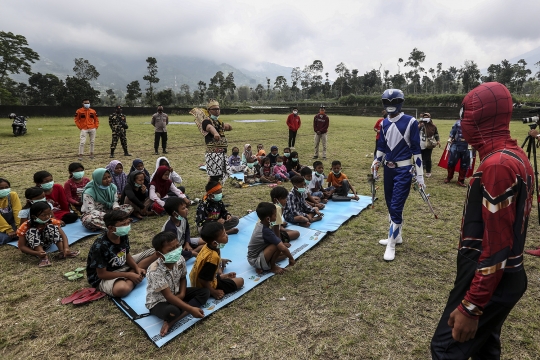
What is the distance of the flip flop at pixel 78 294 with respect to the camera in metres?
3.44

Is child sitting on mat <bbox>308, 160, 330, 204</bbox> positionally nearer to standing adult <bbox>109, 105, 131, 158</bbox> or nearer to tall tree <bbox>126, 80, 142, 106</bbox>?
standing adult <bbox>109, 105, 131, 158</bbox>

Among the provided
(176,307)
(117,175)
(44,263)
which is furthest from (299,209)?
Result: (44,263)

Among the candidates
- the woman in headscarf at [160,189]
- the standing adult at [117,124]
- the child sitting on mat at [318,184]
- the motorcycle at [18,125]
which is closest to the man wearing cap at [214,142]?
the woman in headscarf at [160,189]

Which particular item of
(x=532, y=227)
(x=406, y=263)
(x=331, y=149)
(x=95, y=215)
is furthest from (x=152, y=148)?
(x=532, y=227)

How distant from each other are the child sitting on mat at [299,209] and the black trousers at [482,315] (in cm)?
376

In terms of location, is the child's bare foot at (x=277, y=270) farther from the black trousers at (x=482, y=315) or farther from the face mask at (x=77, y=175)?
the face mask at (x=77, y=175)

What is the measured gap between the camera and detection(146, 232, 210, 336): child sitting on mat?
3.00m

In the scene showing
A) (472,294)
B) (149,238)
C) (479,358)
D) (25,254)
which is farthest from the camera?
(149,238)

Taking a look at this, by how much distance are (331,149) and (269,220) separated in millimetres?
10703

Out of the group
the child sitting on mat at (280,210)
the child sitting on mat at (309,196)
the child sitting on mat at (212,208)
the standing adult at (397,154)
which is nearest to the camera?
the standing adult at (397,154)

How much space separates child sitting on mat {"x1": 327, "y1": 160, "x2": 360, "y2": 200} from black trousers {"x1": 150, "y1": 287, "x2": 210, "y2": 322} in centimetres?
456

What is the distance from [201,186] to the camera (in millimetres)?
8258

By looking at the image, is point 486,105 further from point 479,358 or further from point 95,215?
point 95,215

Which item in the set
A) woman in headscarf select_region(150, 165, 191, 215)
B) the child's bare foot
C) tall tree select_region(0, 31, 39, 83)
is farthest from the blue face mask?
tall tree select_region(0, 31, 39, 83)
